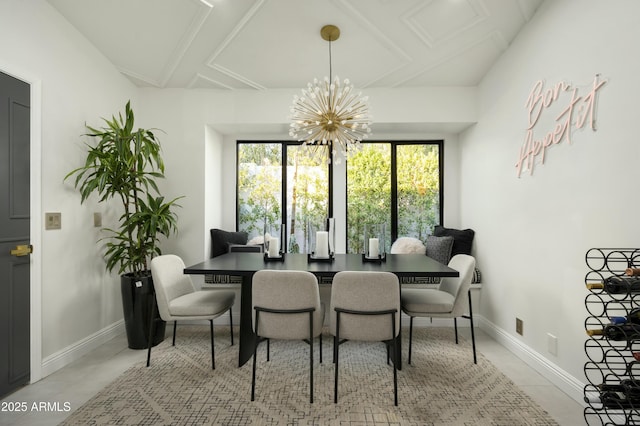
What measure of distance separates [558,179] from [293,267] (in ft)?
6.63

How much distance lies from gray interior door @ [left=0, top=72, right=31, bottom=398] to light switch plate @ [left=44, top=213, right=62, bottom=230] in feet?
0.52

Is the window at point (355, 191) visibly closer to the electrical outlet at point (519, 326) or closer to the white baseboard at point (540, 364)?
the white baseboard at point (540, 364)

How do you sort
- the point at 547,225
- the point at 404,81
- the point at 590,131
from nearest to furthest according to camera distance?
1. the point at 590,131
2. the point at 547,225
3. the point at 404,81

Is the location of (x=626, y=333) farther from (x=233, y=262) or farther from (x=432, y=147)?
(x=432, y=147)

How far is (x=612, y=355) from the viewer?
182 centimetres

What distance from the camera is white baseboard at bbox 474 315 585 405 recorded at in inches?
82.0

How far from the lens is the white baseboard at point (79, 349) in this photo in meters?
2.40

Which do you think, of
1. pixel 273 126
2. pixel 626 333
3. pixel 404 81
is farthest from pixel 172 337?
pixel 404 81

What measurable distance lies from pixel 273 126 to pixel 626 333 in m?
3.47

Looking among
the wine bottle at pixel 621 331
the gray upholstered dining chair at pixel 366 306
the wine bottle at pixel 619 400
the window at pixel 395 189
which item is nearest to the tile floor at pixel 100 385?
the wine bottle at pixel 619 400

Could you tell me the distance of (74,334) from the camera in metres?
2.68

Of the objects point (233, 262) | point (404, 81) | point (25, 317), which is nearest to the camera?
point (25, 317)

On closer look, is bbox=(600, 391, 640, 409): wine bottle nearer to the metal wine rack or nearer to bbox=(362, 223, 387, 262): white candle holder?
the metal wine rack

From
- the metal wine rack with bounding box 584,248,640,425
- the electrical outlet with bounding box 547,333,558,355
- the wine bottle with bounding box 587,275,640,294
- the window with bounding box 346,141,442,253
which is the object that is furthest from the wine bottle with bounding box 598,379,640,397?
the window with bounding box 346,141,442,253
